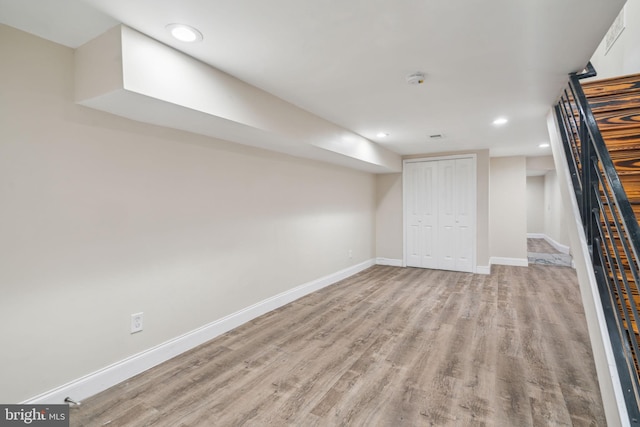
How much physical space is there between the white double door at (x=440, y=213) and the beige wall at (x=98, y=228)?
11.9 feet

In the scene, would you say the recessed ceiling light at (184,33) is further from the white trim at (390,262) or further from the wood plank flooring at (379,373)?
the white trim at (390,262)

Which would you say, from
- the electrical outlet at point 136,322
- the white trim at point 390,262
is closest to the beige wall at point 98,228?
the electrical outlet at point 136,322

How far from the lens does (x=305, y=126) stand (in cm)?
315

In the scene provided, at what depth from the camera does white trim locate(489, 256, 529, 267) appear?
19.3 ft

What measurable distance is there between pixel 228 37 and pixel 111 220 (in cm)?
148

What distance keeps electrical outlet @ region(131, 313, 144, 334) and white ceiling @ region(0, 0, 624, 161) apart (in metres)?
1.89

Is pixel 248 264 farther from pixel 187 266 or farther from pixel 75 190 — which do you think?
pixel 75 190

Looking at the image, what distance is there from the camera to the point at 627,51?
10.4 ft

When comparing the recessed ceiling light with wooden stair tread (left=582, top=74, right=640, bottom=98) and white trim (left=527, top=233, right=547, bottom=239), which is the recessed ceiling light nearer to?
wooden stair tread (left=582, top=74, right=640, bottom=98)

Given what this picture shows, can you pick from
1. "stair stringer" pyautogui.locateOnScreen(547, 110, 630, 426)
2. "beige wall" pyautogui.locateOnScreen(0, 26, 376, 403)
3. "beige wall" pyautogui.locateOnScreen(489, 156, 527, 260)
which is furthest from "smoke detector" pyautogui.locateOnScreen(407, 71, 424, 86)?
"beige wall" pyautogui.locateOnScreen(489, 156, 527, 260)

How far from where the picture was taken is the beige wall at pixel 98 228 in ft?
5.53

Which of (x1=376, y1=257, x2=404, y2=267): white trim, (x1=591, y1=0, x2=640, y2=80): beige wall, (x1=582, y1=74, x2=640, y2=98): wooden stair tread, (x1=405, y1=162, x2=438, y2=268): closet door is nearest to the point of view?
(x1=582, y1=74, x2=640, y2=98): wooden stair tread

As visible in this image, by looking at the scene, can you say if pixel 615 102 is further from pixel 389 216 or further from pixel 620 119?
pixel 389 216

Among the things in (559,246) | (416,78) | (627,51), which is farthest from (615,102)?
(559,246)
